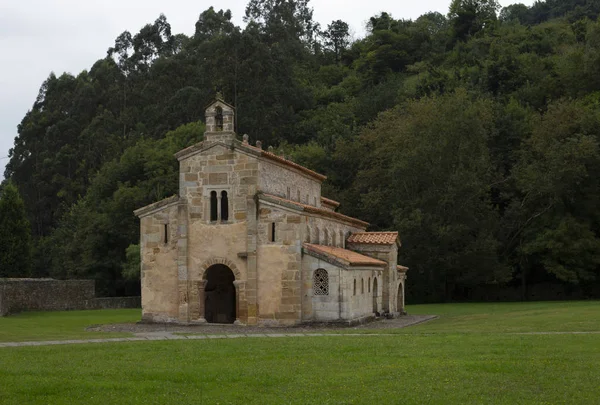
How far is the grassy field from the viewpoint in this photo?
17.0 meters

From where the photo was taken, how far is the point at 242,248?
4066 cm

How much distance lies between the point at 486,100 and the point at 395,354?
5390cm

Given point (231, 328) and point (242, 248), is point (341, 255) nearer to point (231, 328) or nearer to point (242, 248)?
point (242, 248)

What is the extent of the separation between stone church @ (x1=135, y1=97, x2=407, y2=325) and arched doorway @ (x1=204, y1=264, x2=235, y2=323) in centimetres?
249

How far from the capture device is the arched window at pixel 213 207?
1626 inches

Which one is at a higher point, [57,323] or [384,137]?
[384,137]

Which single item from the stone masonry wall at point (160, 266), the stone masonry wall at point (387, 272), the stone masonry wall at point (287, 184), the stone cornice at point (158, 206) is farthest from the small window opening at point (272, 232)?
the stone masonry wall at point (387, 272)

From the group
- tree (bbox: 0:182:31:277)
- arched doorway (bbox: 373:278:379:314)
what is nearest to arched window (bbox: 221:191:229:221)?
arched doorway (bbox: 373:278:379:314)

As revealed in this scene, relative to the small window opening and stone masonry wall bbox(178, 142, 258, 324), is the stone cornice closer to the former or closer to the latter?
stone masonry wall bbox(178, 142, 258, 324)

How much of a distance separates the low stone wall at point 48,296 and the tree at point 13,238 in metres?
18.3

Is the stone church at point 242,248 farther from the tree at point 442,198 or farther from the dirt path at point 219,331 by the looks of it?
the tree at point 442,198

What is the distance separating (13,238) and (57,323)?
34713 mm

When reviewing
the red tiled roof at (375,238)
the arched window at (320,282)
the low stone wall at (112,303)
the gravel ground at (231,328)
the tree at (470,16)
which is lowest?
the gravel ground at (231,328)

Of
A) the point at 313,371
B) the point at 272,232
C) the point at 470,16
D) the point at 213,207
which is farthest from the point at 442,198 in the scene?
the point at 470,16
